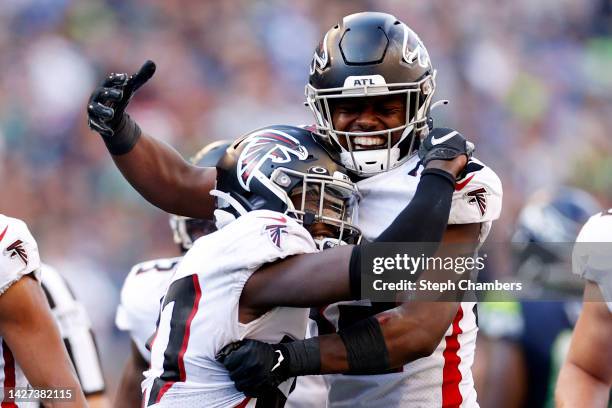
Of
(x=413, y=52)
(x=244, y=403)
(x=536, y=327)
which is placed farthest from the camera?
(x=536, y=327)

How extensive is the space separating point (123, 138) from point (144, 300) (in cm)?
127

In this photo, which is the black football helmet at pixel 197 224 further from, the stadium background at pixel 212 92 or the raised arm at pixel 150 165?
the stadium background at pixel 212 92

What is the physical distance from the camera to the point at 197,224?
182 inches

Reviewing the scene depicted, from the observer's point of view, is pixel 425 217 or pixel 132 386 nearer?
pixel 425 217

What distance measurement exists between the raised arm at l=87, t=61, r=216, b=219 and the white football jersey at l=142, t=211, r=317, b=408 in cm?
69

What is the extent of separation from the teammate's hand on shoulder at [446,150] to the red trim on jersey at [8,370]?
4.41ft

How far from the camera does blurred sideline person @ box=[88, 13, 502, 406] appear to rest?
10.5 ft

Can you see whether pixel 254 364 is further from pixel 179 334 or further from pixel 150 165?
pixel 150 165

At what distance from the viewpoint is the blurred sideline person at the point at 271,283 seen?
9.09ft

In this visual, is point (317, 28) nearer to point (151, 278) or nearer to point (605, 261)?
point (151, 278)

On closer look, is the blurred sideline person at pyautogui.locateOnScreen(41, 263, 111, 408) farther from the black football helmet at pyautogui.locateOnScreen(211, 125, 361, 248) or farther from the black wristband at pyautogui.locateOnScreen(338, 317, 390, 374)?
the black wristband at pyautogui.locateOnScreen(338, 317, 390, 374)

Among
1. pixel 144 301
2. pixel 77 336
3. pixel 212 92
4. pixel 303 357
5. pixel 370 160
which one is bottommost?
pixel 212 92

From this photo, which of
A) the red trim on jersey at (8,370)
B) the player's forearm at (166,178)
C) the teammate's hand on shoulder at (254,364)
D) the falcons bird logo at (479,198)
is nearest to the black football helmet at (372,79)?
the falcons bird logo at (479,198)

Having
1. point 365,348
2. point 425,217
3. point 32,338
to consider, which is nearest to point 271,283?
point 365,348
